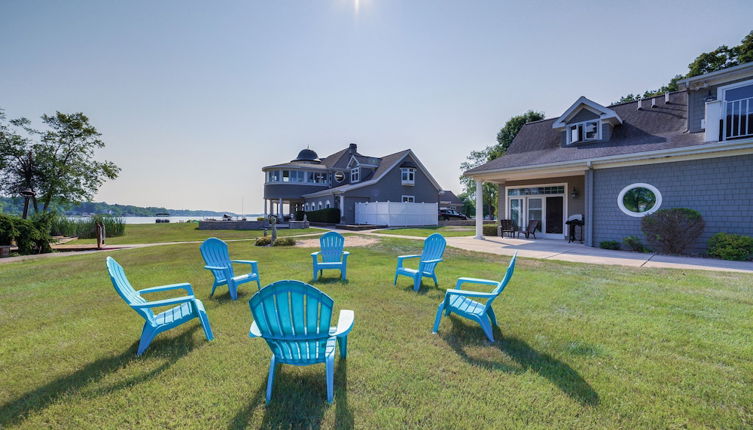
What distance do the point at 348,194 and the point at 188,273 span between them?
19.6 m

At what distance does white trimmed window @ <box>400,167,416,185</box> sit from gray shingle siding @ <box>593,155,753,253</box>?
18514 mm

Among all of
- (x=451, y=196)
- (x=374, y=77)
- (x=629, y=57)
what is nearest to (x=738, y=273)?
(x=629, y=57)

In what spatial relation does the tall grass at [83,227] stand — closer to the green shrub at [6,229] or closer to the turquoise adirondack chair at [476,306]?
the green shrub at [6,229]

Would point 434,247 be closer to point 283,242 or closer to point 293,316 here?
point 293,316

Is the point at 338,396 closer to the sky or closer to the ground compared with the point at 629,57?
closer to the ground

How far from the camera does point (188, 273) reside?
7.45 meters

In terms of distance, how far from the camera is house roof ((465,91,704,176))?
35.7 feet

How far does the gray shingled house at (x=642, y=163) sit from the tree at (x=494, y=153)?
413 cm

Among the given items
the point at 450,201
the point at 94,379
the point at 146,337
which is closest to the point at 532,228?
→ the point at 146,337

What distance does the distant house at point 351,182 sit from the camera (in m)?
27.3

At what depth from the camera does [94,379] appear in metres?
2.85

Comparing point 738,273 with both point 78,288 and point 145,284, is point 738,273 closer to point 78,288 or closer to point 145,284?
point 145,284

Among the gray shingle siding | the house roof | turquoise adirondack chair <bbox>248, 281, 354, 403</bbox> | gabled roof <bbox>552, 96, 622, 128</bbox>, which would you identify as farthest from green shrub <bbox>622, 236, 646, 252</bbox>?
turquoise adirondack chair <bbox>248, 281, 354, 403</bbox>

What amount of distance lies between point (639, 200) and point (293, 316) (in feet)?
42.2
